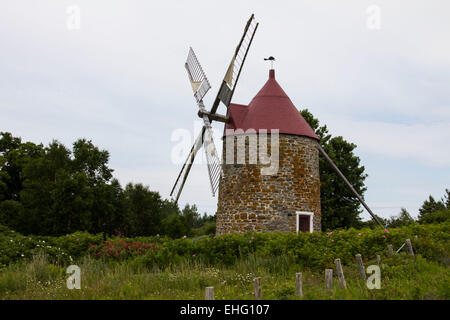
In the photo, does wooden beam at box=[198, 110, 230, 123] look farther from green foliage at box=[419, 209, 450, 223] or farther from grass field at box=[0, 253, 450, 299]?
green foliage at box=[419, 209, 450, 223]

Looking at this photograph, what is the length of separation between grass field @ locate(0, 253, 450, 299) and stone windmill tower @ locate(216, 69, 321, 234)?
5.42m

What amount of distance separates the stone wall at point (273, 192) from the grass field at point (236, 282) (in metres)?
5.27

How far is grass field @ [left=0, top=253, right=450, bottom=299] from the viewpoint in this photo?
837 cm

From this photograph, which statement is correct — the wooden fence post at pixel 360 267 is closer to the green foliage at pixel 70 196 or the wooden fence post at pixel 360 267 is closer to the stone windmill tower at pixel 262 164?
the stone windmill tower at pixel 262 164

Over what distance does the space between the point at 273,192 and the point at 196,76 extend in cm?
743

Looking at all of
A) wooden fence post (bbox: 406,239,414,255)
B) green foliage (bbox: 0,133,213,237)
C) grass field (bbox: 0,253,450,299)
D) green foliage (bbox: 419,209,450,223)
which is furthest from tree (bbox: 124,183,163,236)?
wooden fence post (bbox: 406,239,414,255)

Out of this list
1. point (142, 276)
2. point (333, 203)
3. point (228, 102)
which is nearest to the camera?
point (142, 276)

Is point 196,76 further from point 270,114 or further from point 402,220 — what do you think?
point 402,220

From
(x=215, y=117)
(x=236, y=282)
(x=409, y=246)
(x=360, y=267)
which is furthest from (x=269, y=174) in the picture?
(x=360, y=267)

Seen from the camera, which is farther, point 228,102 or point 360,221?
point 360,221
